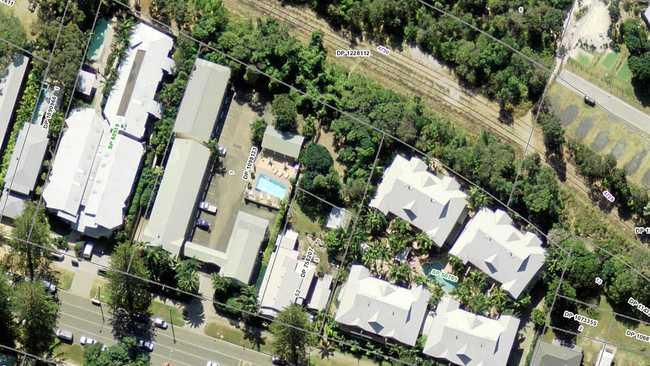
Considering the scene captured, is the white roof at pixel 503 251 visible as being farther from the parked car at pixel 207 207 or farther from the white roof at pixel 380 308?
the parked car at pixel 207 207

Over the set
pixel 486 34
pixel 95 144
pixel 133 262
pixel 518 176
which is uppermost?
pixel 486 34

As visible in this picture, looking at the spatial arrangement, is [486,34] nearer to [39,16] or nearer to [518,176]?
[518,176]

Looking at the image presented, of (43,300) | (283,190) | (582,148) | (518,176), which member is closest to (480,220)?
(518,176)

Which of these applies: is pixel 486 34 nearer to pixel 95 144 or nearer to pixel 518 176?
pixel 518 176

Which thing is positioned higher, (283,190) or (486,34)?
(486,34)

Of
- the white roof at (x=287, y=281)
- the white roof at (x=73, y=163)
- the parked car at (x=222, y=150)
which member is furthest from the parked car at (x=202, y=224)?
Result: the white roof at (x=73, y=163)

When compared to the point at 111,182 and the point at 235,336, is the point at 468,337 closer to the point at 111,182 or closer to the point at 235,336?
the point at 235,336
